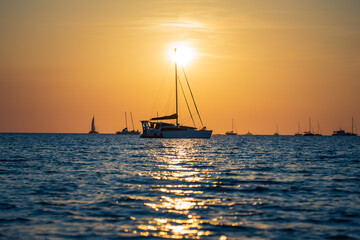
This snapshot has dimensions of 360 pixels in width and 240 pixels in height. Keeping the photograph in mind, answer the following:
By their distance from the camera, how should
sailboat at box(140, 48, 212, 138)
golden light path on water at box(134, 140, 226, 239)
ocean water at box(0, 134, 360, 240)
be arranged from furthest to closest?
sailboat at box(140, 48, 212, 138) < ocean water at box(0, 134, 360, 240) < golden light path on water at box(134, 140, 226, 239)

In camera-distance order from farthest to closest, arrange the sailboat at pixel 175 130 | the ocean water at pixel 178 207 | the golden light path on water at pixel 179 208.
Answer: the sailboat at pixel 175 130 < the ocean water at pixel 178 207 < the golden light path on water at pixel 179 208

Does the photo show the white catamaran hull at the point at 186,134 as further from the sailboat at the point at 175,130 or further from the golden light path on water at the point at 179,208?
the golden light path on water at the point at 179,208

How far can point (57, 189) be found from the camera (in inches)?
839

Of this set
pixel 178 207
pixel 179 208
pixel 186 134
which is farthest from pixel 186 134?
pixel 179 208

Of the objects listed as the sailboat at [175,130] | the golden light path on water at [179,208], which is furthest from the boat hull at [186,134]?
the golden light path on water at [179,208]

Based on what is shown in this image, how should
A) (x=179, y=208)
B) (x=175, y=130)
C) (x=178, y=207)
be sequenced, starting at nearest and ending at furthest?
(x=179, y=208) → (x=178, y=207) → (x=175, y=130)

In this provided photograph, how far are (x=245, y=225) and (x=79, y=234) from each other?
17.2 ft

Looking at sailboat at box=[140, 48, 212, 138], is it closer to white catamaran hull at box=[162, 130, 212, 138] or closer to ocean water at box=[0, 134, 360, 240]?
white catamaran hull at box=[162, 130, 212, 138]

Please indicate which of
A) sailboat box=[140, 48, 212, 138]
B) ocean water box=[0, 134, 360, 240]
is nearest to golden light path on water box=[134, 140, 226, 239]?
ocean water box=[0, 134, 360, 240]

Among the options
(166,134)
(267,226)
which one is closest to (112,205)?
(267,226)

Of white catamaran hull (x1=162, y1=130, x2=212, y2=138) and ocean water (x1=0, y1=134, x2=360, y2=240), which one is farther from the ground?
white catamaran hull (x1=162, y1=130, x2=212, y2=138)

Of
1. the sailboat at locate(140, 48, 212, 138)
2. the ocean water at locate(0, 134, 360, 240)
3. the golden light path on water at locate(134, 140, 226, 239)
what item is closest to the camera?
the golden light path on water at locate(134, 140, 226, 239)

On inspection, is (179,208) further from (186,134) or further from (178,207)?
(186,134)

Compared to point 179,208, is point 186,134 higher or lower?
higher
